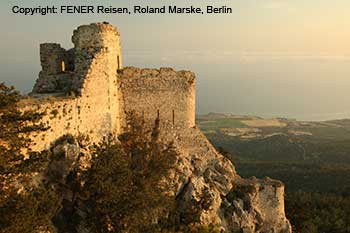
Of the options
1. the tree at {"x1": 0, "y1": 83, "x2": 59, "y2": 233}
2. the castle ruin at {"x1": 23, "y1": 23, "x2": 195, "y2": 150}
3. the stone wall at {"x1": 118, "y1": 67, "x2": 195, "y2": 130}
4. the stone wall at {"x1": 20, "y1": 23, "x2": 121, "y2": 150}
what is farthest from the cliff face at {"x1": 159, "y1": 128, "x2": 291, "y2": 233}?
the tree at {"x1": 0, "y1": 83, "x2": 59, "y2": 233}

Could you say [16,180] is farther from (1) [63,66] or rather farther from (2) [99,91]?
(1) [63,66]

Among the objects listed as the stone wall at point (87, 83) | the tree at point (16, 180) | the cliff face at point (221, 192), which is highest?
the stone wall at point (87, 83)

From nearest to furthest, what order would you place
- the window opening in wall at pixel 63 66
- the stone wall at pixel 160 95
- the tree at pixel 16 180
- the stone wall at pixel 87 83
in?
the tree at pixel 16 180, the stone wall at pixel 87 83, the window opening in wall at pixel 63 66, the stone wall at pixel 160 95

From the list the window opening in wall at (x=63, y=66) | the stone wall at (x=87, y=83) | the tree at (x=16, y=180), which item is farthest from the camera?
Answer: the window opening in wall at (x=63, y=66)

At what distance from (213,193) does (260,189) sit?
5265 millimetres

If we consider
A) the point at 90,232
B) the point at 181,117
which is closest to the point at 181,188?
the point at 181,117

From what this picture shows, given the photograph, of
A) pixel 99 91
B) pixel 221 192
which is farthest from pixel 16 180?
pixel 221 192

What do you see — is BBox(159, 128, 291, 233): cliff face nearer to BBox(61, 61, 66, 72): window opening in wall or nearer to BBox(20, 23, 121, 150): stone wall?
BBox(20, 23, 121, 150): stone wall

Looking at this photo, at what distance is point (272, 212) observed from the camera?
26.5 meters

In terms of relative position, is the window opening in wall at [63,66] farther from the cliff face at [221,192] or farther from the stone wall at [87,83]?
the cliff face at [221,192]

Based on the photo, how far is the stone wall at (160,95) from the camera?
21891 millimetres

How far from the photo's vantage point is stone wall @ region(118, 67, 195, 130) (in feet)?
71.8

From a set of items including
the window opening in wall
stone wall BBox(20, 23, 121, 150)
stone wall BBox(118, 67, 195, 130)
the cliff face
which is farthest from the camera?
stone wall BBox(118, 67, 195, 130)

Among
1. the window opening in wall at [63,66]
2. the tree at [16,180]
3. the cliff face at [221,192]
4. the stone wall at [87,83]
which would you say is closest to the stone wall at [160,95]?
the stone wall at [87,83]
